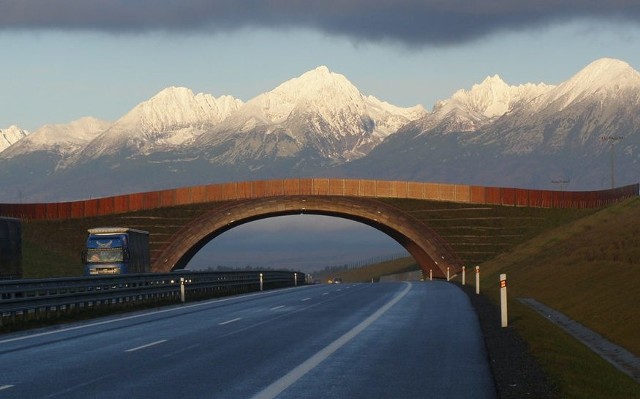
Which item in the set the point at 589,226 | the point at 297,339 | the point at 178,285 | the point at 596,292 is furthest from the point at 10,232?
the point at 589,226

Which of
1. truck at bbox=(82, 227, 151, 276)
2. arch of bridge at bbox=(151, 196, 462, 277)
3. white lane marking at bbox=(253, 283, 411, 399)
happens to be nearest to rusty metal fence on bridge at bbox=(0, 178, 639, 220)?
arch of bridge at bbox=(151, 196, 462, 277)

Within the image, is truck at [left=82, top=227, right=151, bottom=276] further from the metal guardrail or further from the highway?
the highway

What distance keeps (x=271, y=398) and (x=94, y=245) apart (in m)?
45.8

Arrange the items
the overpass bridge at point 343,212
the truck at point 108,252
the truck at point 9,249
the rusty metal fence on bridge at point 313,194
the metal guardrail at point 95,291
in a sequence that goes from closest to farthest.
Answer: the metal guardrail at point 95,291, the truck at point 9,249, the truck at point 108,252, the overpass bridge at point 343,212, the rusty metal fence on bridge at point 313,194

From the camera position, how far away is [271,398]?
1424 cm

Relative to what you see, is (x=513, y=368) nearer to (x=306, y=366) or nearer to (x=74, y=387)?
(x=306, y=366)

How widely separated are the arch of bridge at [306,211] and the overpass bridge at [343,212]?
9 centimetres

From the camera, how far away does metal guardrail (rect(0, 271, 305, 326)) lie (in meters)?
29.7

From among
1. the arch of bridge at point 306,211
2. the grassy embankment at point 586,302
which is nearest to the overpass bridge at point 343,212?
the arch of bridge at point 306,211

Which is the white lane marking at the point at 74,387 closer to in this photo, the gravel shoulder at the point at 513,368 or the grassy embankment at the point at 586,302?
the gravel shoulder at the point at 513,368

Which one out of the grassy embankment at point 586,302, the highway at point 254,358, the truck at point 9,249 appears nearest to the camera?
the highway at point 254,358

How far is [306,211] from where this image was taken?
11488cm

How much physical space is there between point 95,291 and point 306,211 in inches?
3124

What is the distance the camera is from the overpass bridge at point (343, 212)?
110688 millimetres
